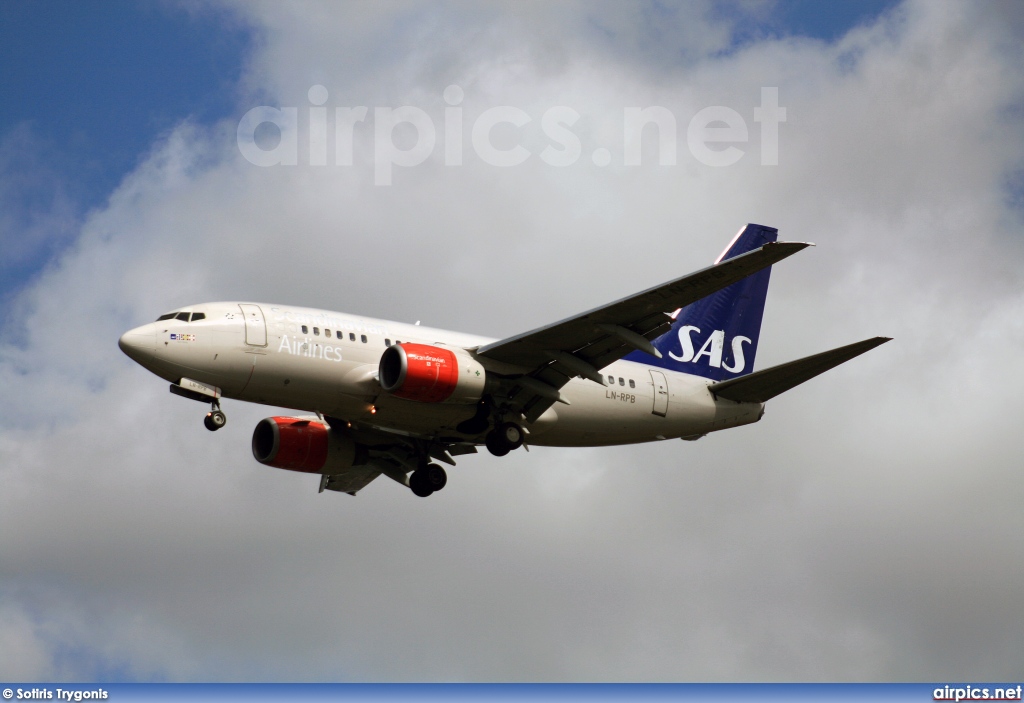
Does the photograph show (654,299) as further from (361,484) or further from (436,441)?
(361,484)

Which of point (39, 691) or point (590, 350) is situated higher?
point (590, 350)

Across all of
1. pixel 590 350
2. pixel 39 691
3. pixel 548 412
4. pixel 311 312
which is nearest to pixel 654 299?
pixel 590 350

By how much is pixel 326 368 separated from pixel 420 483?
27.8ft

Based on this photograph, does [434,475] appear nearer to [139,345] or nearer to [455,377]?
[455,377]

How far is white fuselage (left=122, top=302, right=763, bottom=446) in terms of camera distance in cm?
3775

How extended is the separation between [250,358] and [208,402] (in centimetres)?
193

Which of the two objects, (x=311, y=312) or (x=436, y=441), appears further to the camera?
(x=436, y=441)

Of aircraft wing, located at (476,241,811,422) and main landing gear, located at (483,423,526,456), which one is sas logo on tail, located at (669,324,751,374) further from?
main landing gear, located at (483,423,526,456)

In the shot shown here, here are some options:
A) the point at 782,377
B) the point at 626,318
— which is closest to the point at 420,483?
the point at 626,318

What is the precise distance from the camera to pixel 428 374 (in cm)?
3862

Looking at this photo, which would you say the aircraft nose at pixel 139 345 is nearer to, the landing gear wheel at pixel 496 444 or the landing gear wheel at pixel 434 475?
the landing gear wheel at pixel 496 444

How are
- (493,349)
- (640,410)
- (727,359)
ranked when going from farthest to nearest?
(727,359) → (640,410) → (493,349)

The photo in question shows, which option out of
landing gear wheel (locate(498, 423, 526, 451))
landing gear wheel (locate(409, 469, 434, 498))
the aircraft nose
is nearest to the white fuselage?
the aircraft nose

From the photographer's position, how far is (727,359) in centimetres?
4762
